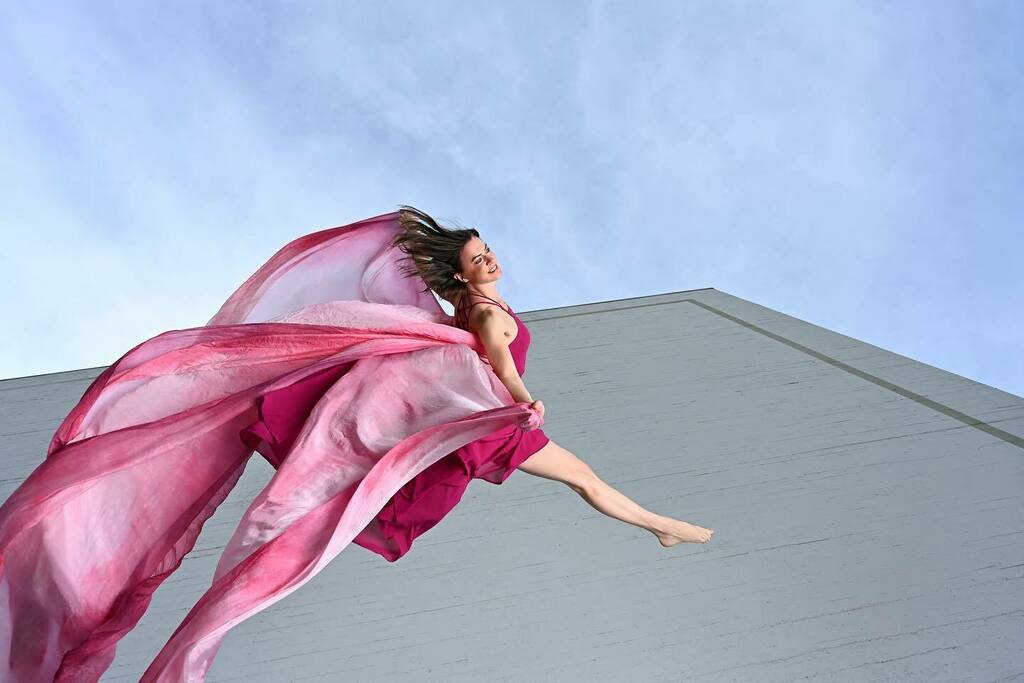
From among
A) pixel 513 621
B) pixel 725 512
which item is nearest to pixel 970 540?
pixel 725 512

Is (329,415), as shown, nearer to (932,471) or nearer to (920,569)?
(920,569)

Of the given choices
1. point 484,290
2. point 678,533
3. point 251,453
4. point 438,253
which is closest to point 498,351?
point 484,290

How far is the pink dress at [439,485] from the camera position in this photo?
5.90 ft

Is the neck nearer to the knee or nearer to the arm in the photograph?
the arm

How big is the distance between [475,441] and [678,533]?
28.7 inches

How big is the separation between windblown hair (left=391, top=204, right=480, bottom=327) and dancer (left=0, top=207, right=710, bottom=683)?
14mm

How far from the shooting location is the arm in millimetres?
1857

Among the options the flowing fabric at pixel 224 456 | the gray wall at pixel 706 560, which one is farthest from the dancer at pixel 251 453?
the gray wall at pixel 706 560

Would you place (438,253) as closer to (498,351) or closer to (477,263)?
(477,263)

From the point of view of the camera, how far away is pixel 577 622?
2.11 metres

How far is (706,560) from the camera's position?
2.36 meters

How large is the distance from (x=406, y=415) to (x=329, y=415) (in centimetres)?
14

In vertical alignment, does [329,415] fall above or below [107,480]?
above

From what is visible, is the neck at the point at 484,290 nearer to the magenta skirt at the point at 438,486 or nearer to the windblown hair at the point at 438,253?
the windblown hair at the point at 438,253
